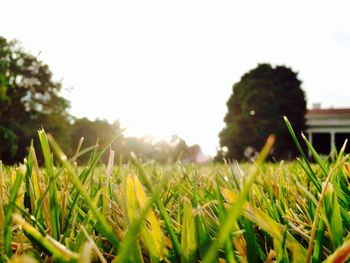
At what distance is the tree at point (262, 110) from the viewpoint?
26984 millimetres

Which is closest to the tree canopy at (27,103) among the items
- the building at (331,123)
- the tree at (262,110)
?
the tree at (262,110)

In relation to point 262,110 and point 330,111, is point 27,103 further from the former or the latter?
point 330,111

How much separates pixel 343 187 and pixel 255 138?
27.2 meters

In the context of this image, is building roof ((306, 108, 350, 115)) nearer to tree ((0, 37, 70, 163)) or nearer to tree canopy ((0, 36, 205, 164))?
tree canopy ((0, 36, 205, 164))

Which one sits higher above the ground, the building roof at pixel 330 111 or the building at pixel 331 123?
the building roof at pixel 330 111

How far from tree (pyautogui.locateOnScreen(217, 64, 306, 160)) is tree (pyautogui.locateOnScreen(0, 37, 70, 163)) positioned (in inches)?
464

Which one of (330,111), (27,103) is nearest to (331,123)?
(330,111)

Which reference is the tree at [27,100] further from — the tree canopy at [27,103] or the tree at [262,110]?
the tree at [262,110]

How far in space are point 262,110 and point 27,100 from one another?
15754 millimetres

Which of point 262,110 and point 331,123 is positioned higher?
point 262,110

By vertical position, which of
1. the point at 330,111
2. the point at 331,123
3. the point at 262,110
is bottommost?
the point at 331,123

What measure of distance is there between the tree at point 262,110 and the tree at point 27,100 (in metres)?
11.8

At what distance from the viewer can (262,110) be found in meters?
27.1

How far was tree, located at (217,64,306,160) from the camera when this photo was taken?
26984mm
